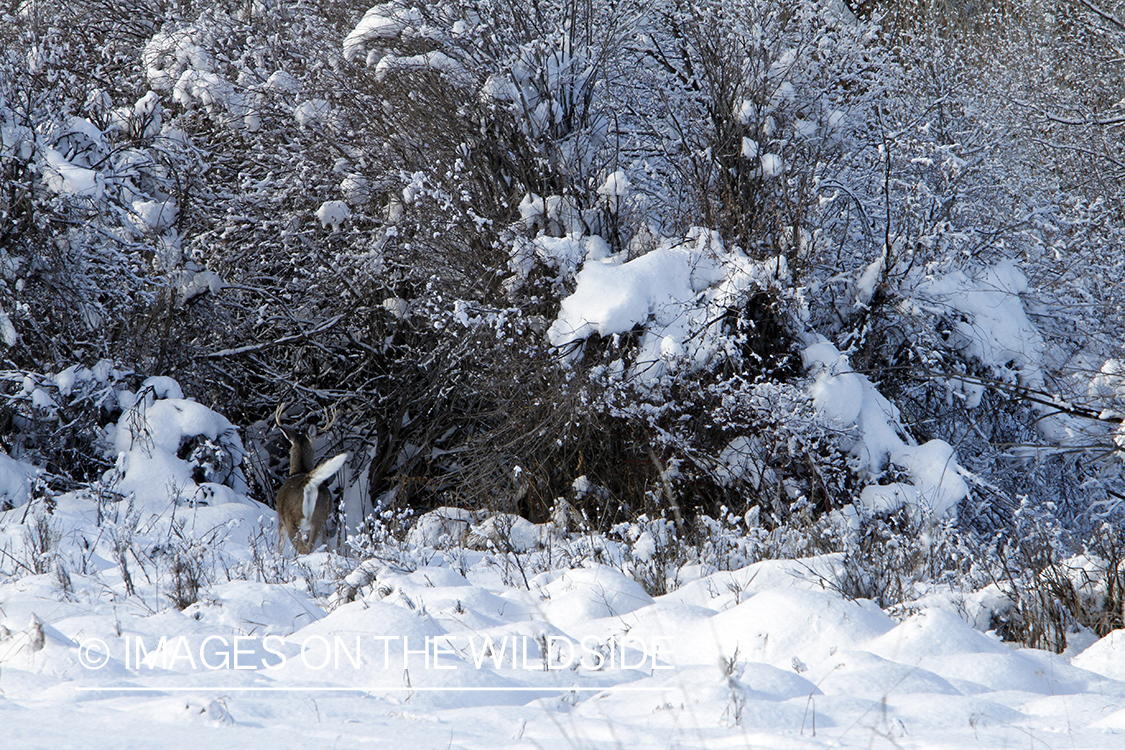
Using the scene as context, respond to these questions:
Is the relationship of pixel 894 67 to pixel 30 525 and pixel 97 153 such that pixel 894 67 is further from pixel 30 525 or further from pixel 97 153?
pixel 30 525

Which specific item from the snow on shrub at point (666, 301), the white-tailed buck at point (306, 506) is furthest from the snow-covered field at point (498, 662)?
the snow on shrub at point (666, 301)

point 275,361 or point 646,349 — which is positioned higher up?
point 275,361

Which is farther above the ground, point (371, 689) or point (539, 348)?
point (539, 348)

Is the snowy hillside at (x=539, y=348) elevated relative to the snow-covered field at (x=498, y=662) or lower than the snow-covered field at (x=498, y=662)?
elevated

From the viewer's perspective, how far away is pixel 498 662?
3053 mm

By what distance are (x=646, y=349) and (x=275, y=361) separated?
4.76 meters

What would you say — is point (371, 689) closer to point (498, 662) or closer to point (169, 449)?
point (498, 662)

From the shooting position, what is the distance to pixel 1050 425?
8156 mm

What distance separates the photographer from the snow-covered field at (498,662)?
2.37 metres

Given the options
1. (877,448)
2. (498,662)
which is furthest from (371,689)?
(877,448)

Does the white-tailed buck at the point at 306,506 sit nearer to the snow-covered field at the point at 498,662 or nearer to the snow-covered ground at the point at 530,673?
the snow-covered field at the point at 498,662

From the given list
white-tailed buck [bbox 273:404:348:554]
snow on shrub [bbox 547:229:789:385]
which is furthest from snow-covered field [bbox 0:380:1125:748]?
snow on shrub [bbox 547:229:789:385]

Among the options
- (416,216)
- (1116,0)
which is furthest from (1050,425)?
(1116,0)

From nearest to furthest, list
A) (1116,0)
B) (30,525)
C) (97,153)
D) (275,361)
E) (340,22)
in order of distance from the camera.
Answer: (30,525) → (97,153) → (340,22) → (275,361) → (1116,0)
